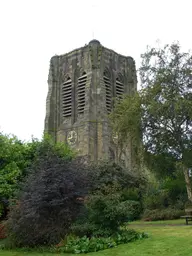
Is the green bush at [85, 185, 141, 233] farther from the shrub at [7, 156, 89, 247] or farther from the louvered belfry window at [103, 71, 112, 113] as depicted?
the louvered belfry window at [103, 71, 112, 113]

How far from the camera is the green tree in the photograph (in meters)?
25.3

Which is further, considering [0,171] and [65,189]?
[0,171]

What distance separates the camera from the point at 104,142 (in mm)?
41281

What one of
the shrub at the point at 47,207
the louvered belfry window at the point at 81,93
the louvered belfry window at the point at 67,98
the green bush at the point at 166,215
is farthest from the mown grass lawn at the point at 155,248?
the louvered belfry window at the point at 67,98

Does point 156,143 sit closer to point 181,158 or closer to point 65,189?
point 181,158

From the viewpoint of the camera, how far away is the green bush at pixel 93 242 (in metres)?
12.0

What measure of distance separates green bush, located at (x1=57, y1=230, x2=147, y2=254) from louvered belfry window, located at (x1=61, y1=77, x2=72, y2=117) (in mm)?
32272

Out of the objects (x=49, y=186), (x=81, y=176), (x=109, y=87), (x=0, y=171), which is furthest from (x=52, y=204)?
(x=109, y=87)

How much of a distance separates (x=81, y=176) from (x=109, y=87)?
31433 millimetres

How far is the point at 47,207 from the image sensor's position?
14641 millimetres

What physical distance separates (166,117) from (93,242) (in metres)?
14.8

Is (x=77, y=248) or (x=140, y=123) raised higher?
(x=140, y=123)

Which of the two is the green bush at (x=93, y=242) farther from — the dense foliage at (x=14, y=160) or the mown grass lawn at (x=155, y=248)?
the dense foliage at (x=14, y=160)

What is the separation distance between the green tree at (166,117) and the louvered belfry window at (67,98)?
60.8 feet
